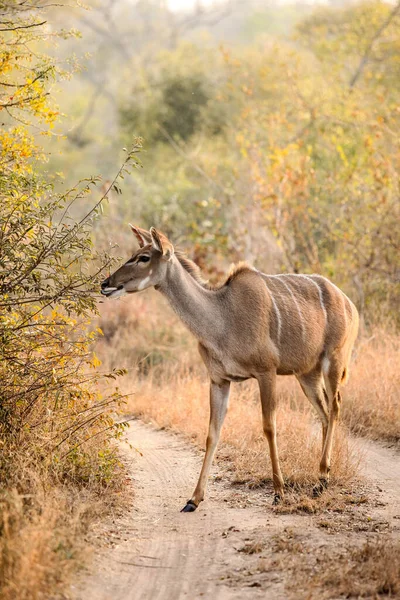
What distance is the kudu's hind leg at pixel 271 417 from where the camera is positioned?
7.61m

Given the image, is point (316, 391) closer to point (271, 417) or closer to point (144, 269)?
point (271, 417)

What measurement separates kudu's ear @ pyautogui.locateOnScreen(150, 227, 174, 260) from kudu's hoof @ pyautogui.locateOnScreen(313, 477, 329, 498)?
2.38 meters

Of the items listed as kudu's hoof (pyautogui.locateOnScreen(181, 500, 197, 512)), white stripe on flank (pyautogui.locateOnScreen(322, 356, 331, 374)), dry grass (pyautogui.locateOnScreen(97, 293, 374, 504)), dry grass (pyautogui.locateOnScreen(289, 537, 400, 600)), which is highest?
white stripe on flank (pyautogui.locateOnScreen(322, 356, 331, 374))

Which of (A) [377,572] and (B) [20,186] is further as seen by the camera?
(B) [20,186]

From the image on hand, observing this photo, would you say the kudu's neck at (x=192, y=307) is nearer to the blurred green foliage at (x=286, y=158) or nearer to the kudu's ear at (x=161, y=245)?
the kudu's ear at (x=161, y=245)

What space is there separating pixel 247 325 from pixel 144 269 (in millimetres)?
1009

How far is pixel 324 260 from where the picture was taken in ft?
50.7

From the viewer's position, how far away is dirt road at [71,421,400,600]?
568cm

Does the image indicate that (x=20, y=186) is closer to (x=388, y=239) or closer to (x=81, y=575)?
(x=81, y=575)

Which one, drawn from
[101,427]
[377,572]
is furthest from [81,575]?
[101,427]

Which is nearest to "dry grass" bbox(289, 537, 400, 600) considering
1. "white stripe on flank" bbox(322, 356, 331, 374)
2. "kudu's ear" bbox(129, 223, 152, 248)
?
"white stripe on flank" bbox(322, 356, 331, 374)

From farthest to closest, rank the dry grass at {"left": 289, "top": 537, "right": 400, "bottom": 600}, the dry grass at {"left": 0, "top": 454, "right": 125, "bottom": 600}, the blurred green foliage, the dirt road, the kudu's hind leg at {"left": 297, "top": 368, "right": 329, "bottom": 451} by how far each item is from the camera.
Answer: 1. the blurred green foliage
2. the kudu's hind leg at {"left": 297, "top": 368, "right": 329, "bottom": 451}
3. the dirt road
4. the dry grass at {"left": 289, "top": 537, "right": 400, "bottom": 600}
5. the dry grass at {"left": 0, "top": 454, "right": 125, "bottom": 600}

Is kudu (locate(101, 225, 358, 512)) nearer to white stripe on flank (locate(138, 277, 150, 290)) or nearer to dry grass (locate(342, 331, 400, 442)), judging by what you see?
white stripe on flank (locate(138, 277, 150, 290))

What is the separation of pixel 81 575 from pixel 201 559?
0.94 meters
